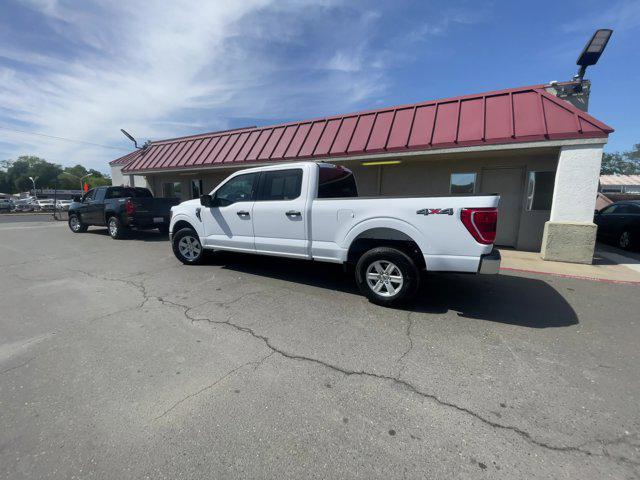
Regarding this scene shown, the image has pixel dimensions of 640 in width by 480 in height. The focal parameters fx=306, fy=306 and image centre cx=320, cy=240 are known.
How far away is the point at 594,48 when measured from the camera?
7121 millimetres

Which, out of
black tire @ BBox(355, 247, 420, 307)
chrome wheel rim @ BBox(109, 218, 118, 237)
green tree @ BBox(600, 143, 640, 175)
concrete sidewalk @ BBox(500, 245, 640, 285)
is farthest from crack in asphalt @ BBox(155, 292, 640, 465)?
green tree @ BBox(600, 143, 640, 175)

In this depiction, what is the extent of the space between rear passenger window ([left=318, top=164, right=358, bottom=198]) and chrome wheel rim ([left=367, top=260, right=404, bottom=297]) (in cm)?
152

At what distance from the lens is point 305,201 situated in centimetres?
489

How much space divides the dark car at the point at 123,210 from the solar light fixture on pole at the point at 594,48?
40.5ft

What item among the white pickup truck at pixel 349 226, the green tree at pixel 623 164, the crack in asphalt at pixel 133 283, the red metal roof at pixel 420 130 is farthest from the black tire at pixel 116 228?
the green tree at pixel 623 164

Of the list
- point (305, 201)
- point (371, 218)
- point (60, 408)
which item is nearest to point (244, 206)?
point (305, 201)

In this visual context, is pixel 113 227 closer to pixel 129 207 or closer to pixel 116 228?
pixel 116 228

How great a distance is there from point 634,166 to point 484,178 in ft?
478

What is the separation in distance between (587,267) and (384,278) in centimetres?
556

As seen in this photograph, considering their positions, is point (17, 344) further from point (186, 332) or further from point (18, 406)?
point (186, 332)

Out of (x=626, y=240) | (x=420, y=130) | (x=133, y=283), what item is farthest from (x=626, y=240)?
(x=133, y=283)

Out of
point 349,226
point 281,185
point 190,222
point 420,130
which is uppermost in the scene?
point 420,130

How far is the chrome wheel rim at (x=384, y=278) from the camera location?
4.25m

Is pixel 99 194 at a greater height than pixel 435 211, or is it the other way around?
pixel 99 194
